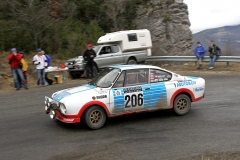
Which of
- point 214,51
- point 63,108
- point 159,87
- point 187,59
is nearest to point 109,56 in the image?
point 187,59

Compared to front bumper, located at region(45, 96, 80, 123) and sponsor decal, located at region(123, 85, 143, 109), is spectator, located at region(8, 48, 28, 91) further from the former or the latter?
sponsor decal, located at region(123, 85, 143, 109)

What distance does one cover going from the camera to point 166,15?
33219 mm

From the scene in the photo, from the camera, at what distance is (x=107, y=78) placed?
28.4 feet

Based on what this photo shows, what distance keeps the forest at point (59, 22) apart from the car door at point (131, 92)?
14.8 m

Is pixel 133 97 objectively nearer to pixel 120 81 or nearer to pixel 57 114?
pixel 120 81

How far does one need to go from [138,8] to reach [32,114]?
24162mm

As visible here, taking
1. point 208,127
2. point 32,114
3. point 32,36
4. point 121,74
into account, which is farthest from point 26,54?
point 208,127

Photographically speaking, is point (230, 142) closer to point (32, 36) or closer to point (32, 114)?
point (32, 114)

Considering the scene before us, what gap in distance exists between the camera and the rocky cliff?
32094mm

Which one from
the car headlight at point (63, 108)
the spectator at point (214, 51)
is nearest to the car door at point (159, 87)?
the car headlight at point (63, 108)

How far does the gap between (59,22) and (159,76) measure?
1983 centimetres

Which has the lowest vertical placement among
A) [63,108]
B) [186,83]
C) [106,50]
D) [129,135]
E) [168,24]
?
[129,135]

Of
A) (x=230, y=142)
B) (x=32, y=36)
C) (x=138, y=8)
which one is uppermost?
(x=138, y=8)

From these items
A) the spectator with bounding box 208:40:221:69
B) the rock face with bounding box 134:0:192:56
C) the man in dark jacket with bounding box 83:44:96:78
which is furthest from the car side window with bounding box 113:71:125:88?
the rock face with bounding box 134:0:192:56
